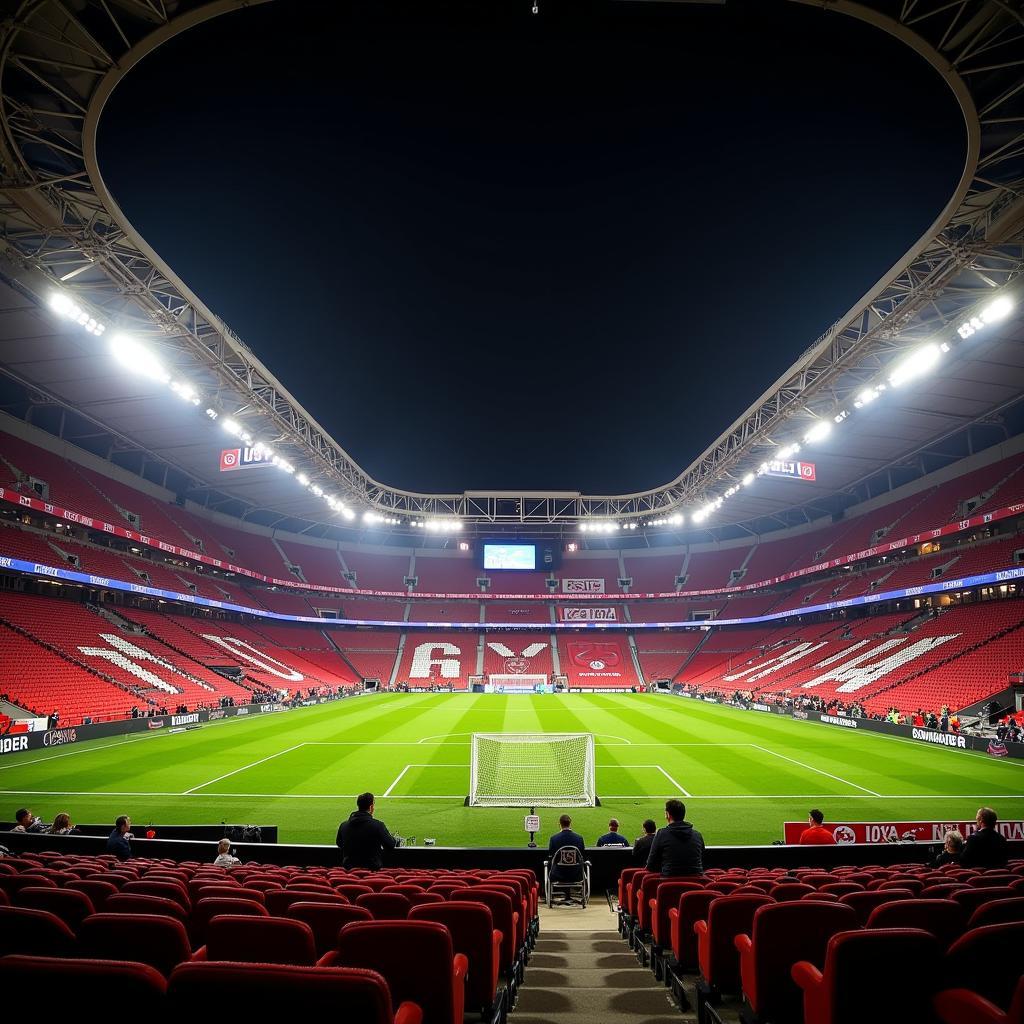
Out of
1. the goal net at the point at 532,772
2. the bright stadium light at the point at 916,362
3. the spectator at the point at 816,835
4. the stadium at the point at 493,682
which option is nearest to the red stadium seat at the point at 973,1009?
the stadium at the point at 493,682

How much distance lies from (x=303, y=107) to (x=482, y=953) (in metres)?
18.4

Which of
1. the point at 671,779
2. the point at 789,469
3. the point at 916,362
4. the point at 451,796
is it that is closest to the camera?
the point at 451,796

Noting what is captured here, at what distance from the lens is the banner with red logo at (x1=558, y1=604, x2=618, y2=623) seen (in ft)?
232

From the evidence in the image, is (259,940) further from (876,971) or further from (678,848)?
(678,848)

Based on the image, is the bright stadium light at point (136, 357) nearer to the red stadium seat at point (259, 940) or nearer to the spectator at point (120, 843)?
the spectator at point (120, 843)

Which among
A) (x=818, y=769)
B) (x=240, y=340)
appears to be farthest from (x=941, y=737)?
(x=240, y=340)

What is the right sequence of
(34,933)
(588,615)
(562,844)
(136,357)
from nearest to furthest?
1. (34,933)
2. (562,844)
3. (136,357)
4. (588,615)

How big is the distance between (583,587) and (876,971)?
70165 millimetres

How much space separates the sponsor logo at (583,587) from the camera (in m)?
71.9

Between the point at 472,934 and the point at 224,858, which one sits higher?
the point at 472,934

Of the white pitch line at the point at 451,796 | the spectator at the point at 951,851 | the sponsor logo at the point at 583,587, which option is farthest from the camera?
the sponsor logo at the point at 583,587

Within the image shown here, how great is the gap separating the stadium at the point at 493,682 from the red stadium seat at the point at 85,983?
0.04 ft

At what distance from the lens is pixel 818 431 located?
1228 inches

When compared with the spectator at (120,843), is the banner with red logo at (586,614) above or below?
above
